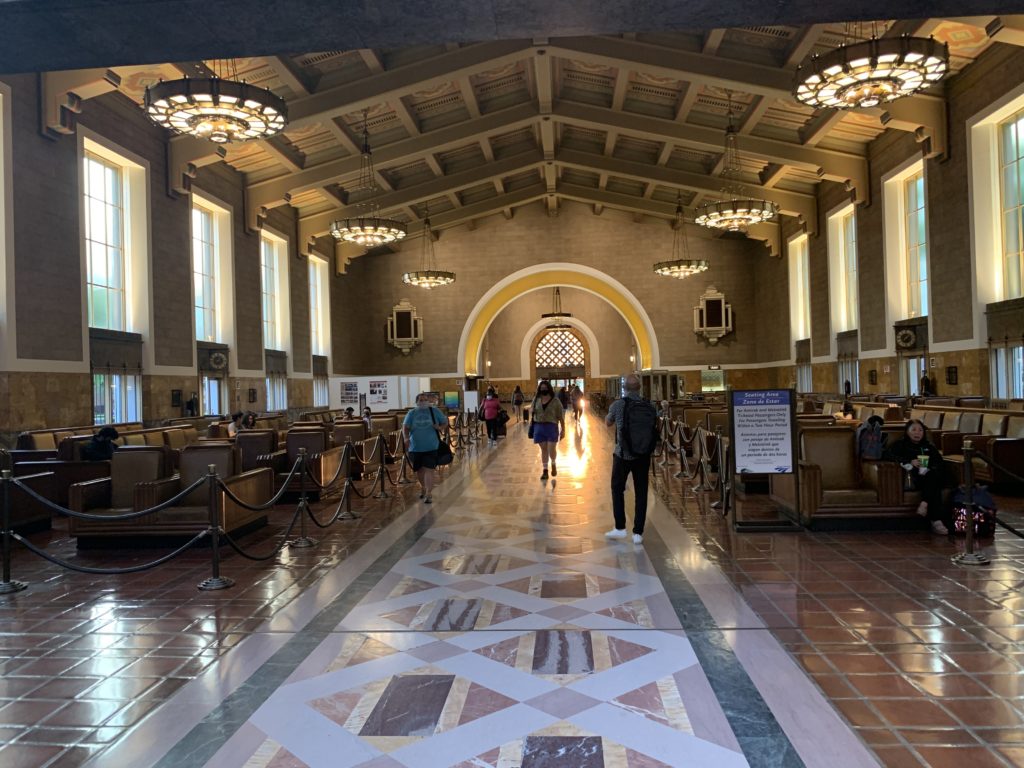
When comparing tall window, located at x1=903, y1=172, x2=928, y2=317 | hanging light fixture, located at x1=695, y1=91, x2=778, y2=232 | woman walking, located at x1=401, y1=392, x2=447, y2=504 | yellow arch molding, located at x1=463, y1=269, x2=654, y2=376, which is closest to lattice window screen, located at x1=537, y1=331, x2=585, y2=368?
yellow arch molding, located at x1=463, y1=269, x2=654, y2=376

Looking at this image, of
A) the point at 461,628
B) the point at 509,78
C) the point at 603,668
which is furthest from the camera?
the point at 509,78

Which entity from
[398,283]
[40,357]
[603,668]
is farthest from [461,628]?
[398,283]

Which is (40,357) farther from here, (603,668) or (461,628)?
(603,668)

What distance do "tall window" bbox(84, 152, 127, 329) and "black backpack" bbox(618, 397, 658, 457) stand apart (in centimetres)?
1062

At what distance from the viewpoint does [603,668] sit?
132 inches

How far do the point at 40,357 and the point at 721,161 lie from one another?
1720 centimetres

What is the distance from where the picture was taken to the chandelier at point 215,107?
9.09 meters

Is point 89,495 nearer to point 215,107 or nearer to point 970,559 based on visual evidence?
point 215,107

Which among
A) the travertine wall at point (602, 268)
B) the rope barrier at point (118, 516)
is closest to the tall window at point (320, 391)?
the travertine wall at point (602, 268)

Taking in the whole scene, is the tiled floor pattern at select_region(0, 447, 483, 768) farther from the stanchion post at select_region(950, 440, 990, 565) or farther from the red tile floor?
the stanchion post at select_region(950, 440, 990, 565)

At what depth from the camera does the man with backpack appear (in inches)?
242

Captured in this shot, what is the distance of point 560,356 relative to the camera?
132 feet

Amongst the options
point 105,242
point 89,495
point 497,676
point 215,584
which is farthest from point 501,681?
point 105,242

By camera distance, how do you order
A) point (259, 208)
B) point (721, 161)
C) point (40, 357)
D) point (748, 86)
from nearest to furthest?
point (40, 357)
point (748, 86)
point (259, 208)
point (721, 161)
